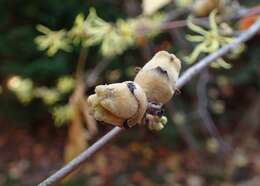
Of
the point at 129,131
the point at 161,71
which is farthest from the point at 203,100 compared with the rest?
the point at 161,71

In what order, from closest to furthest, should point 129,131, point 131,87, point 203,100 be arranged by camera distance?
point 131,87
point 203,100
point 129,131

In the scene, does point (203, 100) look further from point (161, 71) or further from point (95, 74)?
point (161, 71)

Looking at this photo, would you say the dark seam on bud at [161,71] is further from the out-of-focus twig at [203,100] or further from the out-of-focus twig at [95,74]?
the out-of-focus twig at [95,74]

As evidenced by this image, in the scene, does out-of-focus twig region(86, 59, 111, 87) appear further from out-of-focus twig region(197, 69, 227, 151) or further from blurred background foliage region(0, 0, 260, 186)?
out-of-focus twig region(197, 69, 227, 151)

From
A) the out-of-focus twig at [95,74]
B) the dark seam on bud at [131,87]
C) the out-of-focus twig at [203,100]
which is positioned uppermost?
the out-of-focus twig at [95,74]

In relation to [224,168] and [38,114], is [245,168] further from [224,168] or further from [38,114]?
[38,114]

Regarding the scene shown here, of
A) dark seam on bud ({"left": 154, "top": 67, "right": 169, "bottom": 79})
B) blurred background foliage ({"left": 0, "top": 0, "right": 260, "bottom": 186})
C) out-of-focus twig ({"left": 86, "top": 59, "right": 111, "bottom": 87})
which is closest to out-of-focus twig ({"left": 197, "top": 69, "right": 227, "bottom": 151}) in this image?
blurred background foliage ({"left": 0, "top": 0, "right": 260, "bottom": 186})

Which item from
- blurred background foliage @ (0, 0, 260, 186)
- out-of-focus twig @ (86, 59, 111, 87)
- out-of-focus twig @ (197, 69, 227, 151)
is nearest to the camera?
out-of-focus twig @ (197, 69, 227, 151)

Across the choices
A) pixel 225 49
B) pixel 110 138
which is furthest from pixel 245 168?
pixel 110 138

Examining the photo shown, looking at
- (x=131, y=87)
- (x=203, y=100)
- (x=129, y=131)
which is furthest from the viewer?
(x=129, y=131)

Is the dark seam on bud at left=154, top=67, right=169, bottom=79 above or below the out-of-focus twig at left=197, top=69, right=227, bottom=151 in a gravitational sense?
below

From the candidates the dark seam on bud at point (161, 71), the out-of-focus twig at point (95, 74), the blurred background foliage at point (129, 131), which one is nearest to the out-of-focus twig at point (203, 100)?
the blurred background foliage at point (129, 131)
